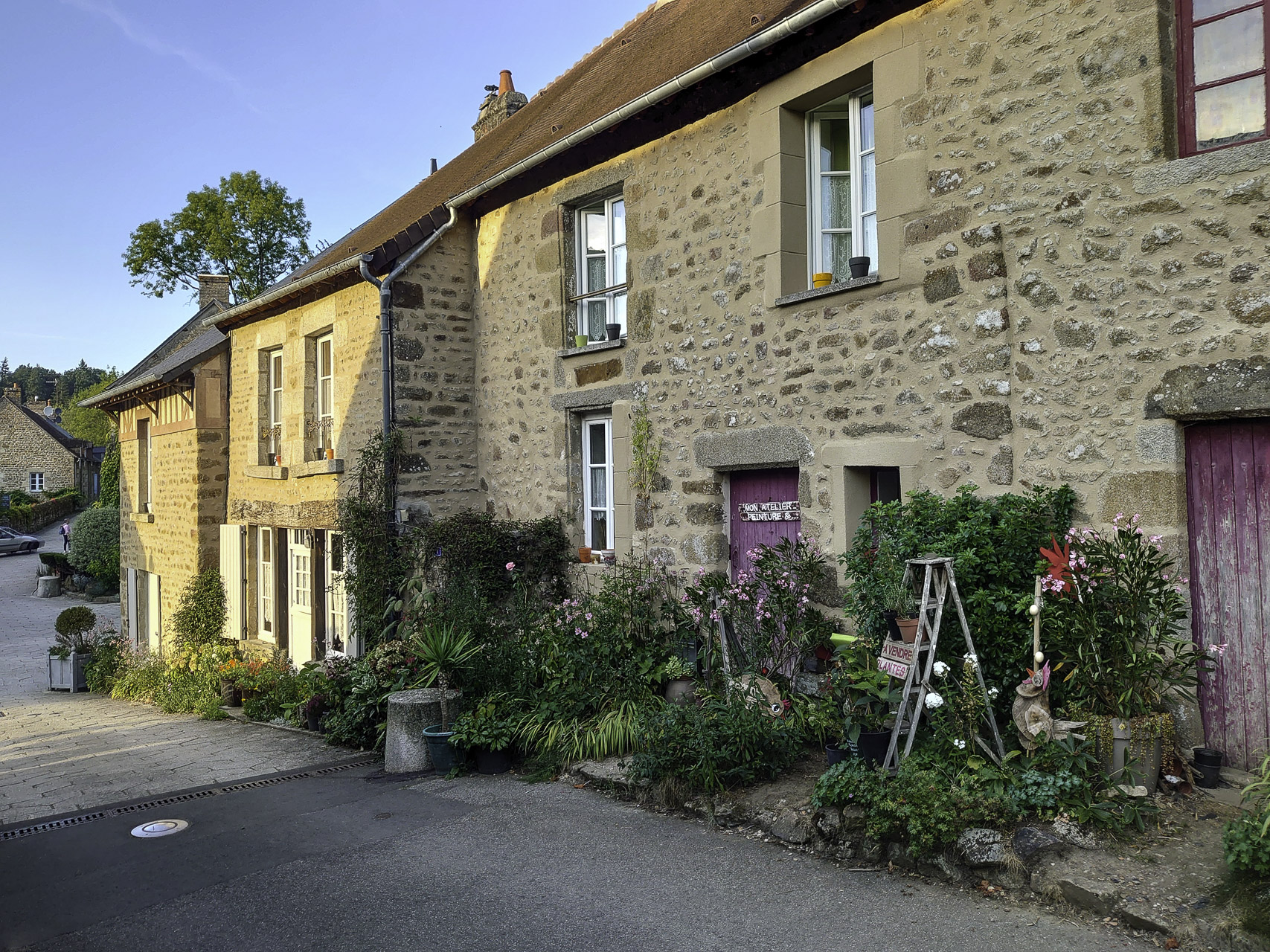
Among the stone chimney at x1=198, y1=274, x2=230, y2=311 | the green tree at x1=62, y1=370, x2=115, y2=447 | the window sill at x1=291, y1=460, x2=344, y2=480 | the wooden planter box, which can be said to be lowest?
the wooden planter box

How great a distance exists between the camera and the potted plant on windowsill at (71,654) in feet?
53.5

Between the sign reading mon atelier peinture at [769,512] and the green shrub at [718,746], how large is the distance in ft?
4.72

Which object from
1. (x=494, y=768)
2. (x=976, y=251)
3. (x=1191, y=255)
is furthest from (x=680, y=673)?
(x=1191, y=255)

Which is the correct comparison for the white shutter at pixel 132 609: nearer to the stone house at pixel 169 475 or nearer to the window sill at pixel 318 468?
the stone house at pixel 169 475

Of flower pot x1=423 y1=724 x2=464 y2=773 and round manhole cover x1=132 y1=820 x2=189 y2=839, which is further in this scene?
flower pot x1=423 y1=724 x2=464 y2=773

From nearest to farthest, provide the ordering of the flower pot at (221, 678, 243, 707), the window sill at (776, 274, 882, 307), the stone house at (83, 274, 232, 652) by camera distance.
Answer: the window sill at (776, 274, 882, 307) → the flower pot at (221, 678, 243, 707) → the stone house at (83, 274, 232, 652)

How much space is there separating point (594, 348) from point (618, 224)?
46.7 inches

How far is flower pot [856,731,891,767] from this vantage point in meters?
4.80

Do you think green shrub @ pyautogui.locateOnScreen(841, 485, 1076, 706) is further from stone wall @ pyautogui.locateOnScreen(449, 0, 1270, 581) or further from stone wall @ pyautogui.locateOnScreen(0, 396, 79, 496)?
stone wall @ pyautogui.locateOnScreen(0, 396, 79, 496)

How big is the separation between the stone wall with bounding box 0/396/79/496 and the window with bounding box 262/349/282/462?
150 feet

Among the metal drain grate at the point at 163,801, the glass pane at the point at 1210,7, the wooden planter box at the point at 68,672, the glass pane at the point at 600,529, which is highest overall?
the glass pane at the point at 1210,7

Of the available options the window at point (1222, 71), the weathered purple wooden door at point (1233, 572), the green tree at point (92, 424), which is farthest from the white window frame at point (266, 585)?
the green tree at point (92, 424)

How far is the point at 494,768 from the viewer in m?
6.79

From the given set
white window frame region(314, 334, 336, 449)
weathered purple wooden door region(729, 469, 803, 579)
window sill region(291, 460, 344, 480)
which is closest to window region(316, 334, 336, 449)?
white window frame region(314, 334, 336, 449)
